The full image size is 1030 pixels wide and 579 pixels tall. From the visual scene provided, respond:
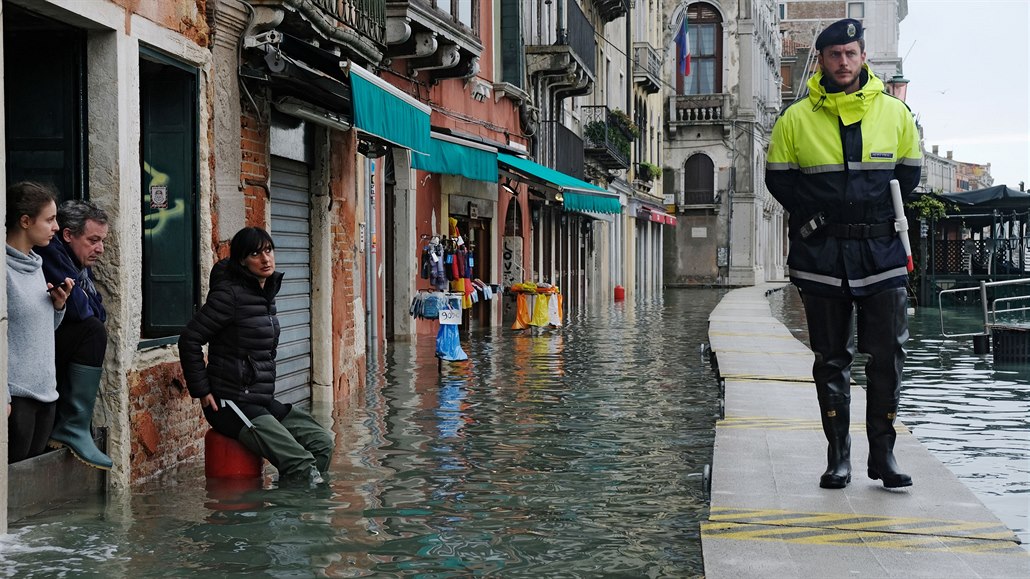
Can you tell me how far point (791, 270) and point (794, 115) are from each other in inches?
27.9

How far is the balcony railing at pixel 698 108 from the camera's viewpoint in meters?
58.7

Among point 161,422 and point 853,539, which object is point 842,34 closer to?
point 853,539

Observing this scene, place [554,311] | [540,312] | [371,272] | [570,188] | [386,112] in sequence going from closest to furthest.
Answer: [386,112] → [371,272] → [540,312] → [554,311] → [570,188]

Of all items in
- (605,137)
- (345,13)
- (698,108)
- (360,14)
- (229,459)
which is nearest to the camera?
(229,459)

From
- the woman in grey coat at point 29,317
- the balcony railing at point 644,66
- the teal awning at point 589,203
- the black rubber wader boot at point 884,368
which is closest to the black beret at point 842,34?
the black rubber wader boot at point 884,368

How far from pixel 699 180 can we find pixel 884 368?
178ft

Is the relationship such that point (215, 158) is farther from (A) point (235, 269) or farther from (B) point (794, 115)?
(B) point (794, 115)

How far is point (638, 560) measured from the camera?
5.41 meters

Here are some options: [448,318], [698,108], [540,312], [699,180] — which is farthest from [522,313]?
[699,180]

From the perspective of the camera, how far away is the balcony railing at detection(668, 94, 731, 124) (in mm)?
58688

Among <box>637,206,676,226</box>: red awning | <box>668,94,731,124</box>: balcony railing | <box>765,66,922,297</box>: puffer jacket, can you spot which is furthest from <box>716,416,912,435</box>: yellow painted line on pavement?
<box>668,94,731,124</box>: balcony railing

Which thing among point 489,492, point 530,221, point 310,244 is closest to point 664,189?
point 530,221

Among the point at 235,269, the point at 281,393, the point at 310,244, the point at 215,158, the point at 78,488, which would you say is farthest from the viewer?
the point at 310,244

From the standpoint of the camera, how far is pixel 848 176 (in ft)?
20.0
